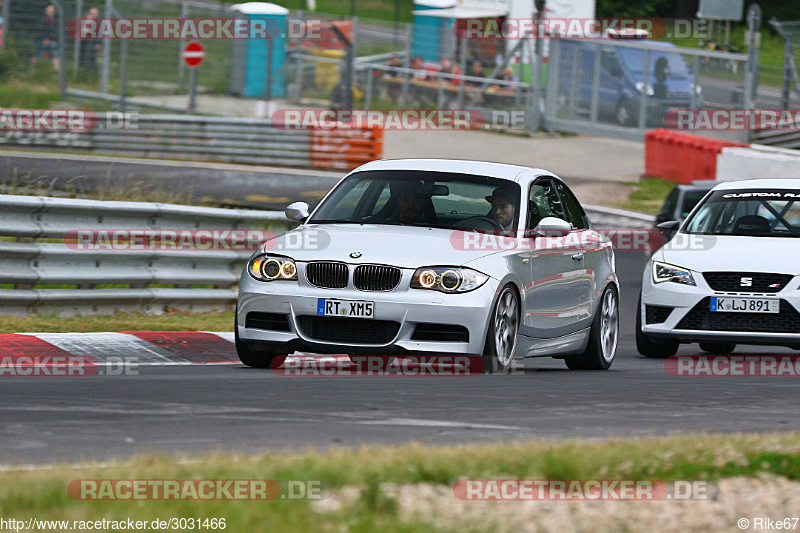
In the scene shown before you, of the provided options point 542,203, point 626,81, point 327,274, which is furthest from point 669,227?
point 626,81

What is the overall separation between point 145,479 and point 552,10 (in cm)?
3730

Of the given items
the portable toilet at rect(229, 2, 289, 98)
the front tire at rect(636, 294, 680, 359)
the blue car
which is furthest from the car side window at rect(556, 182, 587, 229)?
the blue car

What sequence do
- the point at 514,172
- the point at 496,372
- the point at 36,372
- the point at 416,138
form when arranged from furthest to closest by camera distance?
the point at 416,138
the point at 514,172
the point at 496,372
the point at 36,372

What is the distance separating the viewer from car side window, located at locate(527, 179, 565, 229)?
1070 cm

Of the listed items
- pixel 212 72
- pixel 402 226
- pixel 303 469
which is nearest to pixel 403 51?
pixel 212 72

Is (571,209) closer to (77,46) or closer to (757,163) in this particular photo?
(757,163)

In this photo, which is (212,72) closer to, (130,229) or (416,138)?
(416,138)

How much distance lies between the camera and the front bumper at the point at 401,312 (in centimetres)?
927

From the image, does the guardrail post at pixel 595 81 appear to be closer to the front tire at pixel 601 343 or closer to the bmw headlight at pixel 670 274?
the bmw headlight at pixel 670 274

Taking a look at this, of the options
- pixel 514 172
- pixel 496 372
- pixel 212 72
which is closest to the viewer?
pixel 496 372

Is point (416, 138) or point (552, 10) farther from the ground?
point (552, 10)

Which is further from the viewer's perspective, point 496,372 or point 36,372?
point 496,372

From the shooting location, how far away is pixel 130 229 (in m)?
13.2

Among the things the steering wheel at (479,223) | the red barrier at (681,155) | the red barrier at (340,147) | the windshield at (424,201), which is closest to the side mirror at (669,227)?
the windshield at (424,201)
